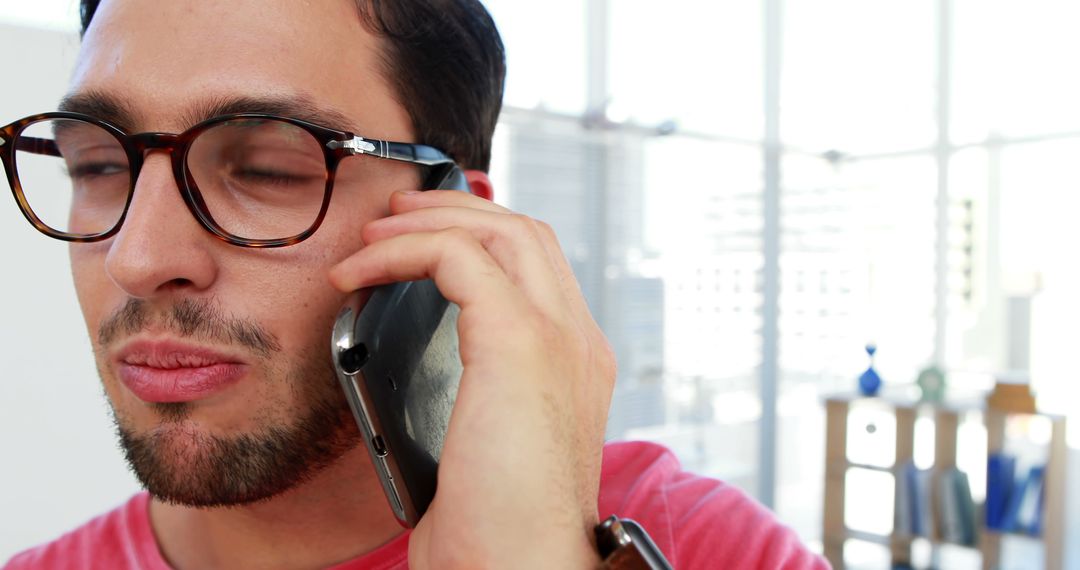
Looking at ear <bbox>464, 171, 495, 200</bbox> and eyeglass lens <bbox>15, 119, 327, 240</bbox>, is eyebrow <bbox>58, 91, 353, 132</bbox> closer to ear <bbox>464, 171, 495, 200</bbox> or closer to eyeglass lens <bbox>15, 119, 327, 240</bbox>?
eyeglass lens <bbox>15, 119, 327, 240</bbox>

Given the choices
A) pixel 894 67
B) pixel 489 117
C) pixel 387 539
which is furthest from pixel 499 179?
pixel 894 67

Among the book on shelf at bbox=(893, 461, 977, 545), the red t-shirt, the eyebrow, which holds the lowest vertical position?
the book on shelf at bbox=(893, 461, 977, 545)

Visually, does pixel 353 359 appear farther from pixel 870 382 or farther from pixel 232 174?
pixel 870 382

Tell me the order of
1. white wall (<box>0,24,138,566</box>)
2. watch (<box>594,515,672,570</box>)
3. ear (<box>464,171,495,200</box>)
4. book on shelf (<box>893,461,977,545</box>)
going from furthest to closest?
book on shelf (<box>893,461,977,545</box>) < white wall (<box>0,24,138,566</box>) < ear (<box>464,171,495,200</box>) < watch (<box>594,515,672,570</box>)

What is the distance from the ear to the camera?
1.04 meters

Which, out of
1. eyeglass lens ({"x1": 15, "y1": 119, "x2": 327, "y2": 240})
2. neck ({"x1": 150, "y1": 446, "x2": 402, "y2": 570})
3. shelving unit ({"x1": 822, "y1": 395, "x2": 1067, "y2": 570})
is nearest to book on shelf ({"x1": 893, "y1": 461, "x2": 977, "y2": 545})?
shelving unit ({"x1": 822, "y1": 395, "x2": 1067, "y2": 570})

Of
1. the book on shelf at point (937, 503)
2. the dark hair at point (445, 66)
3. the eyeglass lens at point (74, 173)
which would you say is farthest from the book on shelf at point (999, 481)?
the eyeglass lens at point (74, 173)

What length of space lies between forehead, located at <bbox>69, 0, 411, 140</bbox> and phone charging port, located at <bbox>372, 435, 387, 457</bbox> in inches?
13.1

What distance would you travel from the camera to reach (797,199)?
453cm

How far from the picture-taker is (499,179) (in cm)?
295

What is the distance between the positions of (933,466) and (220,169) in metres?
3.71

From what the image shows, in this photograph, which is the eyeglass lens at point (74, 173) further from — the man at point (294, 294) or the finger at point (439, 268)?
the finger at point (439, 268)

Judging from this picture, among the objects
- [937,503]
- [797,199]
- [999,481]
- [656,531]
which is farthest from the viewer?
[797,199]

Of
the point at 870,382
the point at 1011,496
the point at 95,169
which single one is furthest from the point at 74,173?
the point at 1011,496
